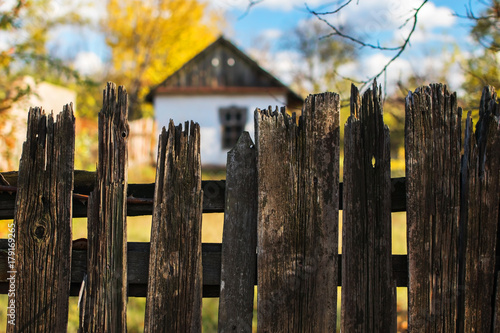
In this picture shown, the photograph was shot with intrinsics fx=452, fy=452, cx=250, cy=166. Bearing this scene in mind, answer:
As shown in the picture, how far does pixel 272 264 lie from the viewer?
5.88 feet

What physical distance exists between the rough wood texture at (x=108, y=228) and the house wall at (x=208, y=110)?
58.5ft

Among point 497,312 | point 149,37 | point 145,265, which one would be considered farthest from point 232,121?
point 497,312

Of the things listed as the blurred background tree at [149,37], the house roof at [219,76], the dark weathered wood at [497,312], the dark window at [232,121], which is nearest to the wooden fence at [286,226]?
the dark weathered wood at [497,312]

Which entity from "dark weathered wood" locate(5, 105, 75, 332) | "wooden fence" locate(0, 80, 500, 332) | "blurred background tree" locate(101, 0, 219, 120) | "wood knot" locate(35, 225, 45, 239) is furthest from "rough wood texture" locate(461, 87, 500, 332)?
"blurred background tree" locate(101, 0, 219, 120)

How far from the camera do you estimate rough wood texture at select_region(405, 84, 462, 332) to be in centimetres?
176

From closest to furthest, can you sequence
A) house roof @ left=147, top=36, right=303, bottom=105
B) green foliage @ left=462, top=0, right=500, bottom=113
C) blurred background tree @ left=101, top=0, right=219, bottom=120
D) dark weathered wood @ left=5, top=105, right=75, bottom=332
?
1. dark weathered wood @ left=5, top=105, right=75, bottom=332
2. green foliage @ left=462, top=0, right=500, bottom=113
3. house roof @ left=147, top=36, right=303, bottom=105
4. blurred background tree @ left=101, top=0, right=219, bottom=120

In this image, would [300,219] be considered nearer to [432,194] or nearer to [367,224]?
[367,224]

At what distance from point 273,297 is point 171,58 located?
24.9 metres

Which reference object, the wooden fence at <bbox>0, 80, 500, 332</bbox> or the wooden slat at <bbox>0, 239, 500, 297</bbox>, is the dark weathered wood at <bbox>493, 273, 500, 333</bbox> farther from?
the wooden slat at <bbox>0, 239, 500, 297</bbox>

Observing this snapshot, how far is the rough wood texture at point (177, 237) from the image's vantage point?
181 cm

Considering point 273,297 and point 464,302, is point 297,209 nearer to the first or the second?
point 273,297

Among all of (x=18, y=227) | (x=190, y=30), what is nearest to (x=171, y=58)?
(x=190, y=30)

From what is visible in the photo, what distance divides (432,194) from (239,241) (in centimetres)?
78

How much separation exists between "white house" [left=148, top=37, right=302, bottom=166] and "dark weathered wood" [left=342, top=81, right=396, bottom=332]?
17871mm
